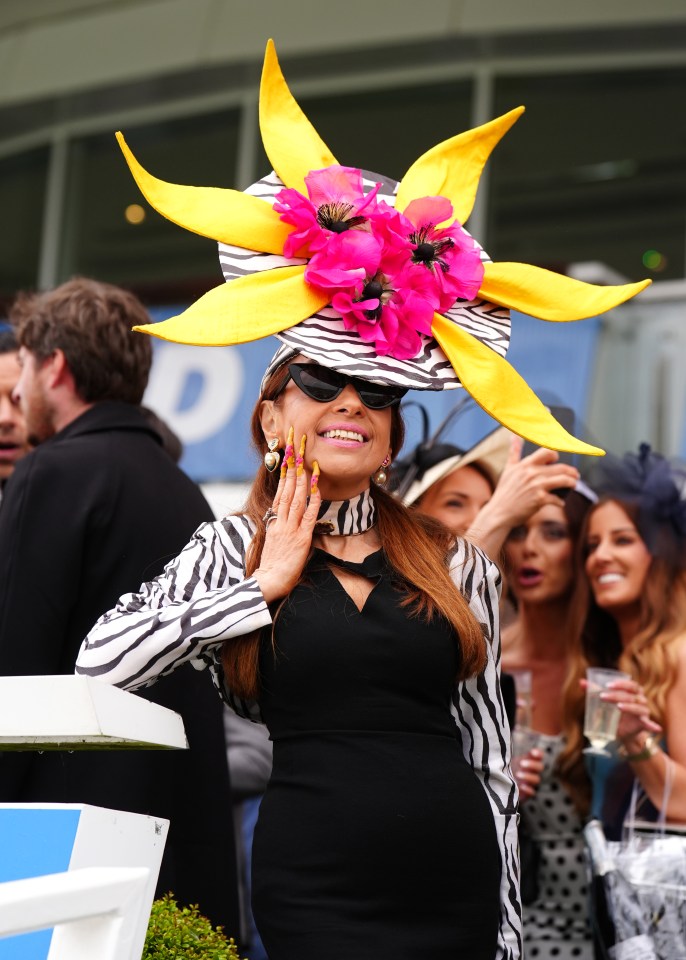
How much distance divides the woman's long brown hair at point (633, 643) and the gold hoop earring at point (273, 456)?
154 cm

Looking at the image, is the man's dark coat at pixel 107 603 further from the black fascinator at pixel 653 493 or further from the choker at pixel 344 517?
the black fascinator at pixel 653 493

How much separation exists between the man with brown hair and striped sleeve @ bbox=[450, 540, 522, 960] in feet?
2.82

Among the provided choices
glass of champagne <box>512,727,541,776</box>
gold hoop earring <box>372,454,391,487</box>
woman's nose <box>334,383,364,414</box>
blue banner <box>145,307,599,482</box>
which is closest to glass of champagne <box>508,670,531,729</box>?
glass of champagne <box>512,727,541,776</box>

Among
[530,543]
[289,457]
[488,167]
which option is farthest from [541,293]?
[488,167]

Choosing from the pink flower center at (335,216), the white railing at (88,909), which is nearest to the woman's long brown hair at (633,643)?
the pink flower center at (335,216)

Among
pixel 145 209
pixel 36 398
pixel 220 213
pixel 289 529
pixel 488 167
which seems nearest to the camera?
pixel 289 529

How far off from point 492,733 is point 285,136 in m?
1.23

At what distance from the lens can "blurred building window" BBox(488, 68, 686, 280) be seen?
25.5 feet

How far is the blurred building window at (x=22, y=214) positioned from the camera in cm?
966

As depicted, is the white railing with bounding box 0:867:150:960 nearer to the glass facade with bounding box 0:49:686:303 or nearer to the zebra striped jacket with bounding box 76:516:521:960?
the zebra striped jacket with bounding box 76:516:521:960

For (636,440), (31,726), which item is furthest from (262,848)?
(636,440)

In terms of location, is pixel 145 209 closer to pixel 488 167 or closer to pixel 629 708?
pixel 488 167

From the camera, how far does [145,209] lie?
935 cm

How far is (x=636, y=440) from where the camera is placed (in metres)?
7.22
